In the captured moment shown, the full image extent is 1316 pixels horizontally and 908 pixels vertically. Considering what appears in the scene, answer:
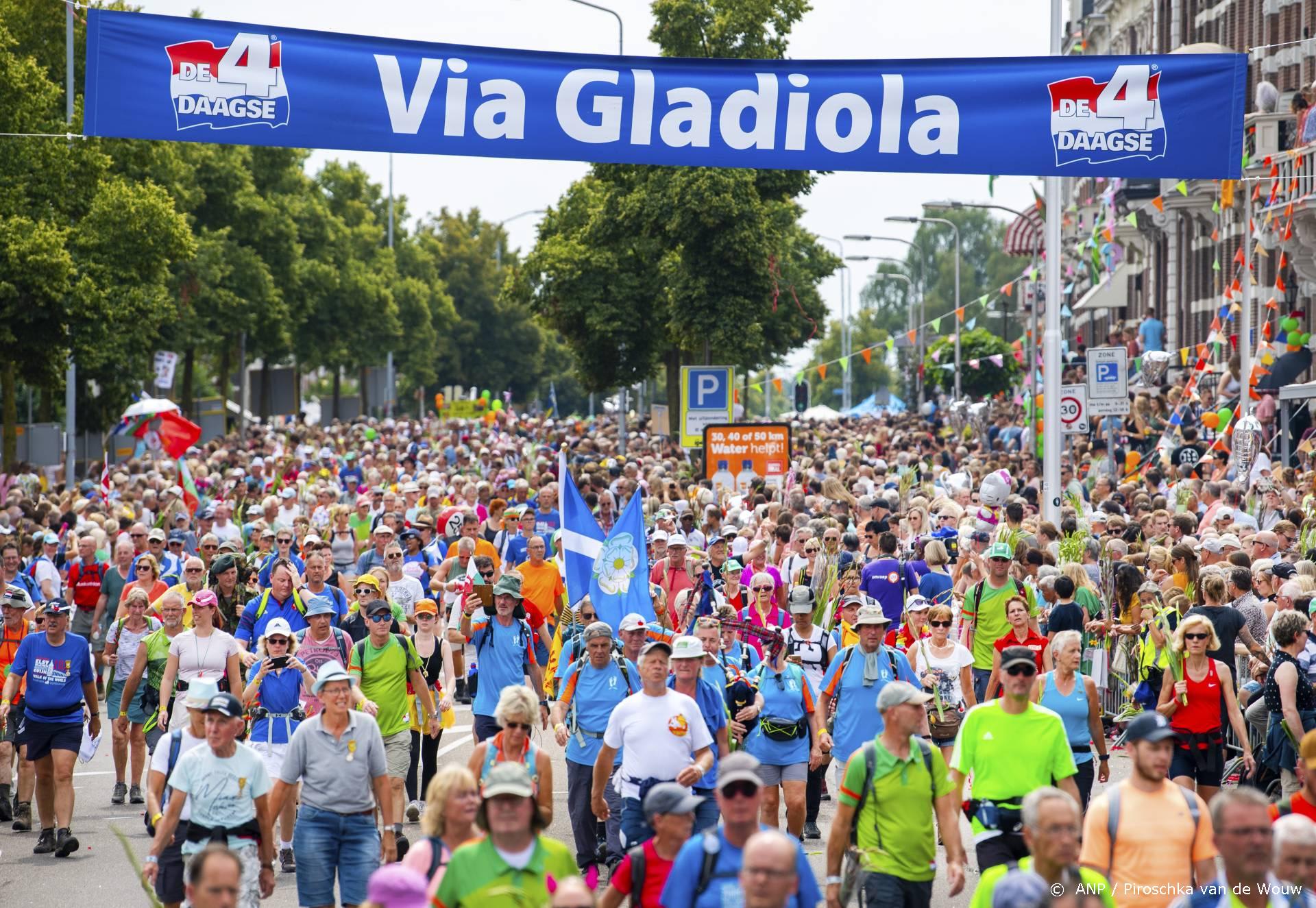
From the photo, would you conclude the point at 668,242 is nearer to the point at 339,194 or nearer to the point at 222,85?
the point at 222,85

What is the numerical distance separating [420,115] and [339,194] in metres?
70.9

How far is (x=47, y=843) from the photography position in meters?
12.0

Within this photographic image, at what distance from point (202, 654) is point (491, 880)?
578 cm

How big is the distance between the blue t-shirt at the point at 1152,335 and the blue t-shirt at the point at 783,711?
107 ft

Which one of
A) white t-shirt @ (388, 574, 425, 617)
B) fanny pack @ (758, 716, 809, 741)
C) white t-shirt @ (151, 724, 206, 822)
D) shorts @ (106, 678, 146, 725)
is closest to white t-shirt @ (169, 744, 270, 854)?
white t-shirt @ (151, 724, 206, 822)

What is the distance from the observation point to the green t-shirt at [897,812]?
789cm

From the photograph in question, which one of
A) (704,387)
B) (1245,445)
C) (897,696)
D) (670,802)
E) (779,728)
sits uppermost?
(704,387)

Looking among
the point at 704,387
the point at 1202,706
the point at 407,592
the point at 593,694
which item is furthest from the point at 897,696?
the point at 704,387

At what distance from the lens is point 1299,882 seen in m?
6.02

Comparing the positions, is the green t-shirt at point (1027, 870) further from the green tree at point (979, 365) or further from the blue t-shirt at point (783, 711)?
the green tree at point (979, 365)

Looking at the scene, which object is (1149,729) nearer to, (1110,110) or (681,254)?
(1110,110)

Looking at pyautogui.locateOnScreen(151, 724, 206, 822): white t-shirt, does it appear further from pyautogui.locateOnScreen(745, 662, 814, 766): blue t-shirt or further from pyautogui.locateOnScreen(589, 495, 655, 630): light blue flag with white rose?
pyautogui.locateOnScreen(589, 495, 655, 630): light blue flag with white rose

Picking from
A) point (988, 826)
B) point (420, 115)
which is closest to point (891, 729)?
point (988, 826)

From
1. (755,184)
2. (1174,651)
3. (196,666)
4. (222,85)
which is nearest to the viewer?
(1174,651)
